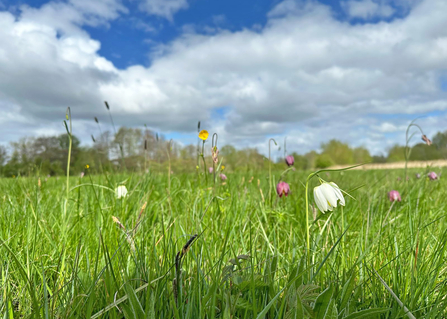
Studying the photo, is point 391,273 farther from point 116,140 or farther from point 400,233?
point 116,140

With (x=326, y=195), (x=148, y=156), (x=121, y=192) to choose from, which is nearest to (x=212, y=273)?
(x=326, y=195)

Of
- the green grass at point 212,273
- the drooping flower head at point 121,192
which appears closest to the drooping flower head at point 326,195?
the green grass at point 212,273

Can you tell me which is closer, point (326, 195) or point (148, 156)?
point (326, 195)

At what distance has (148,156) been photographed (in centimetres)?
597

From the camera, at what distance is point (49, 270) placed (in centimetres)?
158

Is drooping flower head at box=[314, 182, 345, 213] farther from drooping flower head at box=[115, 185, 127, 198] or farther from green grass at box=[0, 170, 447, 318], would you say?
drooping flower head at box=[115, 185, 127, 198]

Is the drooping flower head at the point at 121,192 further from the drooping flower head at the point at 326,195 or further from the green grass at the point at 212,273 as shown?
the drooping flower head at the point at 326,195

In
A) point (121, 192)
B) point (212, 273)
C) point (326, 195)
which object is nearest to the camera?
point (326, 195)

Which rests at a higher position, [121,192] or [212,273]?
[121,192]

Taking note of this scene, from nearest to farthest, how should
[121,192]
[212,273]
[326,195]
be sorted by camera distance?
[326,195] → [212,273] → [121,192]

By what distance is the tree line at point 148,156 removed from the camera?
13.2 feet

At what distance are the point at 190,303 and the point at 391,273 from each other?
3.27 ft

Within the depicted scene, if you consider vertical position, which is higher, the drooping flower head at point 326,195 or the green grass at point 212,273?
the drooping flower head at point 326,195

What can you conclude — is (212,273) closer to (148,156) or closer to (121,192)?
(121,192)
